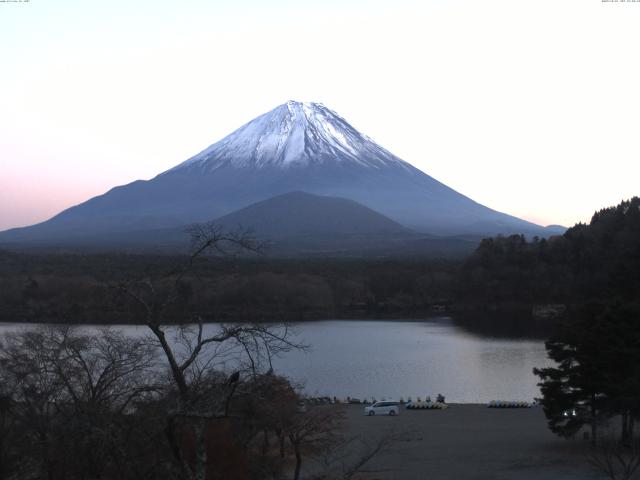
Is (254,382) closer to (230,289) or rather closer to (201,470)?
(201,470)

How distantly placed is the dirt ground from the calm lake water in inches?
72.7

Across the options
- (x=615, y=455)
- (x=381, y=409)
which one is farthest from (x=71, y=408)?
(x=381, y=409)

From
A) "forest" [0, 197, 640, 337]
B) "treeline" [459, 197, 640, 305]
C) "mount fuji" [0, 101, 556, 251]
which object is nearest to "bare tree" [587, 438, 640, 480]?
"forest" [0, 197, 640, 337]

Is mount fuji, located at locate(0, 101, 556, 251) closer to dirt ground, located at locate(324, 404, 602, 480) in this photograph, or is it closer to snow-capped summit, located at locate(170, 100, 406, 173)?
snow-capped summit, located at locate(170, 100, 406, 173)

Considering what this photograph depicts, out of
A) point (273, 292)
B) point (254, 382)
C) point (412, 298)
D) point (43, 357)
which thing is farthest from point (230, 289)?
point (254, 382)

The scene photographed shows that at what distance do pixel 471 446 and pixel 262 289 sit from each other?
2578 centimetres

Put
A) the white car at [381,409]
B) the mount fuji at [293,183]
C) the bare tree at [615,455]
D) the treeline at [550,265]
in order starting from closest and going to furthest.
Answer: the bare tree at [615,455] < the white car at [381,409] < the treeline at [550,265] < the mount fuji at [293,183]

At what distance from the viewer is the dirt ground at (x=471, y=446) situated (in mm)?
10055

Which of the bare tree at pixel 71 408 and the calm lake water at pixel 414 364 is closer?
the bare tree at pixel 71 408

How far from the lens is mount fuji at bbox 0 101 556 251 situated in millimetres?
102688

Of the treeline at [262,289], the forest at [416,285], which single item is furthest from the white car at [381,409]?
the forest at [416,285]

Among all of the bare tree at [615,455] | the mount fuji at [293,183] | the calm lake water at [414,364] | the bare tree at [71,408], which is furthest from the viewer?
the mount fuji at [293,183]

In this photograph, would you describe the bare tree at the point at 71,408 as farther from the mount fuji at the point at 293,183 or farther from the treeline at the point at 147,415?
the mount fuji at the point at 293,183

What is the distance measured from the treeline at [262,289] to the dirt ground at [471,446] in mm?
13753
